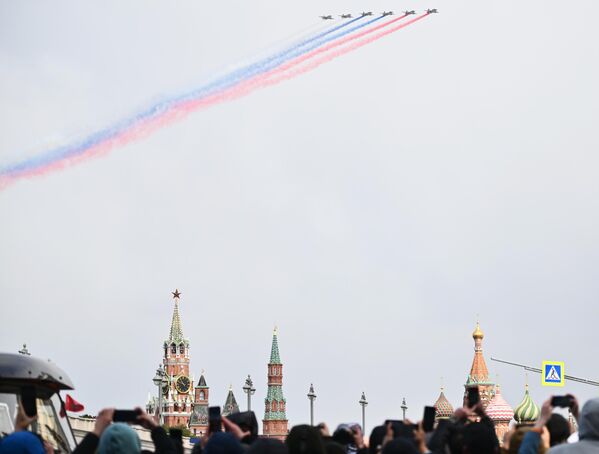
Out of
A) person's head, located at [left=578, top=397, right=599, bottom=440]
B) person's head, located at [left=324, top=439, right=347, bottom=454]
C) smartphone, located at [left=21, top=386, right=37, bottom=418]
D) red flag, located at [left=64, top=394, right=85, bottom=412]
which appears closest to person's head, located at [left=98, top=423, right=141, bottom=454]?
smartphone, located at [left=21, top=386, right=37, bottom=418]

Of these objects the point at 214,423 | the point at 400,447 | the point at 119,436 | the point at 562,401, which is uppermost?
the point at 562,401

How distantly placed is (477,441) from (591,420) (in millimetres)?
884

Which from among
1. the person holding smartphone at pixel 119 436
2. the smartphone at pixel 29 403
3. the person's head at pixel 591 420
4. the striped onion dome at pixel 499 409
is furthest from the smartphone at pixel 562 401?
the striped onion dome at pixel 499 409

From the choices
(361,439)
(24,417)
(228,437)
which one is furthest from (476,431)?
(24,417)

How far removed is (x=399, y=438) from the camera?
37.1 ft

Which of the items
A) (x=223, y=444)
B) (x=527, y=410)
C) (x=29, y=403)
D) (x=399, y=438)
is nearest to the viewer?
(x=399, y=438)

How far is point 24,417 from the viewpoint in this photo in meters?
12.0

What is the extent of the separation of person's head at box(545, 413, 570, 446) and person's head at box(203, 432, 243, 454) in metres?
2.86

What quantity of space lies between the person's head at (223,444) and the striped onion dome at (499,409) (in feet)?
575

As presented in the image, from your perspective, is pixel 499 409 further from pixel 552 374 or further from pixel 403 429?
pixel 403 429

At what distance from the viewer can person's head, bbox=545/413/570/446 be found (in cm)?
1276

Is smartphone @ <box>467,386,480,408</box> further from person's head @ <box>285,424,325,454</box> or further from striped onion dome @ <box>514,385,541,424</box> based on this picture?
striped onion dome @ <box>514,385,541,424</box>

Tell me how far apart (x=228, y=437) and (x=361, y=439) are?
239 cm

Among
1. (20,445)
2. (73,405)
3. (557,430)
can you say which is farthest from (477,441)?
(73,405)
